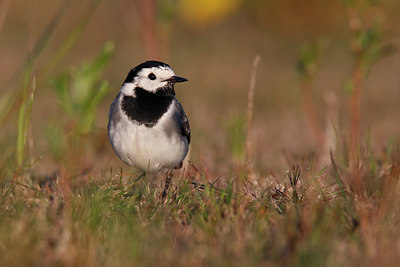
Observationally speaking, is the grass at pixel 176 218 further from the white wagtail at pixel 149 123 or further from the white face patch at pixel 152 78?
the white face patch at pixel 152 78

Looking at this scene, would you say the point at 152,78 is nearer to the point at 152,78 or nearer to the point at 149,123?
the point at 152,78

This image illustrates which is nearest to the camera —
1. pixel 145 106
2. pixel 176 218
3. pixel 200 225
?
pixel 200 225

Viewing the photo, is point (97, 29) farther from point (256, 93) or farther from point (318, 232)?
point (318, 232)

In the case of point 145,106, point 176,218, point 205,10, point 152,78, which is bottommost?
point 176,218

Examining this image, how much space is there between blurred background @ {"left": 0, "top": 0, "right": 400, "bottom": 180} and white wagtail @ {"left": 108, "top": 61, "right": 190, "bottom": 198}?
0.65 feet

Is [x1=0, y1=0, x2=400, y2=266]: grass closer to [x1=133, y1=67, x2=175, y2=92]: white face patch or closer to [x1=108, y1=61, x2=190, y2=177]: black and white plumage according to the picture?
[x1=108, y1=61, x2=190, y2=177]: black and white plumage

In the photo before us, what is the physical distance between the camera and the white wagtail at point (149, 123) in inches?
177

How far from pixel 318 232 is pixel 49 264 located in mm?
1376

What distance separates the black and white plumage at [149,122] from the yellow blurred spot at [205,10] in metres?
14.0

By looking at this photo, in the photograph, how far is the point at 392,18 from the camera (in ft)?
62.0

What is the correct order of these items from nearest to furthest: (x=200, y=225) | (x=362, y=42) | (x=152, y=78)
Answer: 1. (x=200, y=225)
2. (x=152, y=78)
3. (x=362, y=42)

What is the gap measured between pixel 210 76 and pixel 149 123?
782 cm

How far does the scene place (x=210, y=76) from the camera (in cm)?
1224

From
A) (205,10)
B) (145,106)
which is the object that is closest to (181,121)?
(145,106)
